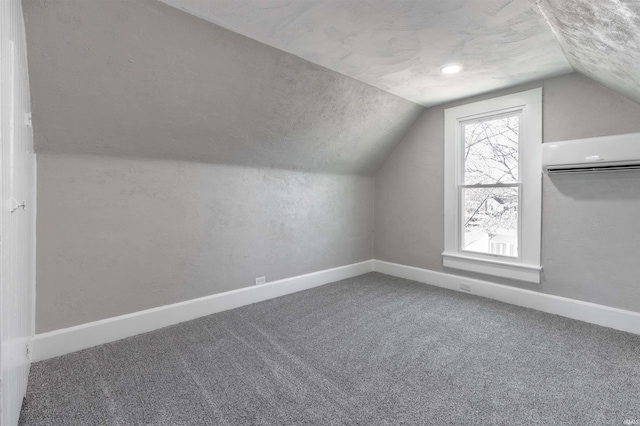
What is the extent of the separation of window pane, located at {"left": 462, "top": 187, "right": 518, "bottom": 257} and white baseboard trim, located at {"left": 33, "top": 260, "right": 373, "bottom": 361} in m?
1.98

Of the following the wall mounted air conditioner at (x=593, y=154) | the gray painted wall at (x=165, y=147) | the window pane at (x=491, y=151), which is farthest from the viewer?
the window pane at (x=491, y=151)

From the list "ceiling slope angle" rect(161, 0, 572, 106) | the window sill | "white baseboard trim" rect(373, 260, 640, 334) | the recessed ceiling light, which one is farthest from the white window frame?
the recessed ceiling light

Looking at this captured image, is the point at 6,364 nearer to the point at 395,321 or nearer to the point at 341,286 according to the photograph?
the point at 395,321

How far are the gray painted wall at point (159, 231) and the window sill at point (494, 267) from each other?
1.65m

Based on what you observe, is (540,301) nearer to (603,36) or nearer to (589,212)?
(589,212)

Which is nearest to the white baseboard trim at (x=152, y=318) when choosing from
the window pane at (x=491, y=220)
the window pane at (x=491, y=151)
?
the window pane at (x=491, y=220)

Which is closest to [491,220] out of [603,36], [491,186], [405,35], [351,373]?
[491,186]

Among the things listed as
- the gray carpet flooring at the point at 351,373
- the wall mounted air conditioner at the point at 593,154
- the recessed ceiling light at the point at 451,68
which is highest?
the recessed ceiling light at the point at 451,68

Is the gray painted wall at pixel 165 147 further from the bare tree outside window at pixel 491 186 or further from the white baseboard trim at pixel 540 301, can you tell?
the white baseboard trim at pixel 540 301

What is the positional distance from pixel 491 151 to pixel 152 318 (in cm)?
393

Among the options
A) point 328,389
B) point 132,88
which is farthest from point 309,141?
point 328,389

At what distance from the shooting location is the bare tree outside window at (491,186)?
3.35m

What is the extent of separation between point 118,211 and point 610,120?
4323mm

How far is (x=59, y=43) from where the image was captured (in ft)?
5.88
